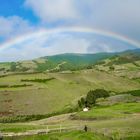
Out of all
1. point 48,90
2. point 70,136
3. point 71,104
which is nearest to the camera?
point 70,136

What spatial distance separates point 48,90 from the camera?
13262cm

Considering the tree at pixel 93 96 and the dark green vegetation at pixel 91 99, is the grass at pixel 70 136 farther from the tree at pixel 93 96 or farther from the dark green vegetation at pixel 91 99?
the tree at pixel 93 96

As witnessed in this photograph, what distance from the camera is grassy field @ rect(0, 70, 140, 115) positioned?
10894cm

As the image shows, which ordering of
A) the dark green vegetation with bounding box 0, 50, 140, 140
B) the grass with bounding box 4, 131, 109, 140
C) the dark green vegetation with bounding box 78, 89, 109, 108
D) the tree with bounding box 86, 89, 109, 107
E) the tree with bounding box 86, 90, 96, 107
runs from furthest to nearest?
the tree with bounding box 86, 89, 109, 107, the tree with bounding box 86, 90, 96, 107, the dark green vegetation with bounding box 78, 89, 109, 108, the dark green vegetation with bounding box 0, 50, 140, 140, the grass with bounding box 4, 131, 109, 140

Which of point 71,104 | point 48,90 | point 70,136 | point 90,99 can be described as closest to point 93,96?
point 90,99

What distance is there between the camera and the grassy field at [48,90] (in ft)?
357

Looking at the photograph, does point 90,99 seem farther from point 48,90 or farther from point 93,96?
point 48,90

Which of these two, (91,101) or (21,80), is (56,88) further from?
(91,101)

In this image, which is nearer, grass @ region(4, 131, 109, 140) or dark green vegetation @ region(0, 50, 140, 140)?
grass @ region(4, 131, 109, 140)

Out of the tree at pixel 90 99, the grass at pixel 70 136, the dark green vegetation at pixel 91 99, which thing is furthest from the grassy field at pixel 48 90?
the grass at pixel 70 136

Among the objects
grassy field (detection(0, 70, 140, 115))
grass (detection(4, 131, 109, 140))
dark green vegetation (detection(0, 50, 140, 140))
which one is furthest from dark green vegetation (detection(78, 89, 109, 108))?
grass (detection(4, 131, 109, 140))

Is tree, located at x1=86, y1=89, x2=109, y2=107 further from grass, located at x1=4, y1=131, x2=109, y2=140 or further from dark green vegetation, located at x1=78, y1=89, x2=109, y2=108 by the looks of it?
grass, located at x1=4, y1=131, x2=109, y2=140

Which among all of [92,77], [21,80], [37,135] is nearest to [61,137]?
[37,135]

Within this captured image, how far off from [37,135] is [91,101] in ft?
193
